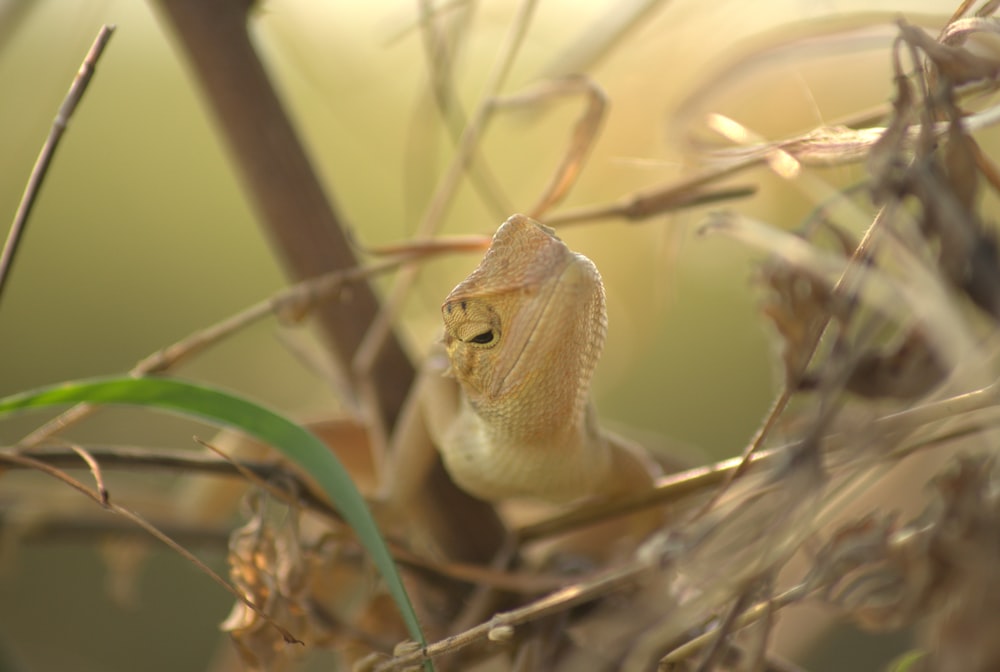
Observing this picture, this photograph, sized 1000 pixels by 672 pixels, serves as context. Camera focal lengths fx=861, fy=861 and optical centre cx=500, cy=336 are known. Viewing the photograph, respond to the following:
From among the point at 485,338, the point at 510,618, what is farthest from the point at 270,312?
the point at 510,618

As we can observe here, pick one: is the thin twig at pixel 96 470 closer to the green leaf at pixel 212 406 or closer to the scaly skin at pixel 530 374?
the green leaf at pixel 212 406

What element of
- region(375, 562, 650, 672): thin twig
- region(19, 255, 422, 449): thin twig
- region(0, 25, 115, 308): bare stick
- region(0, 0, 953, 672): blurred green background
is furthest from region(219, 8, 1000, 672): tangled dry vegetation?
region(0, 25, 115, 308): bare stick

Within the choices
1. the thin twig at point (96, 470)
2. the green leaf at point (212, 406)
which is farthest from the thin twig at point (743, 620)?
the thin twig at point (96, 470)

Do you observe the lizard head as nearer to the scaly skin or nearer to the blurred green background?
the scaly skin

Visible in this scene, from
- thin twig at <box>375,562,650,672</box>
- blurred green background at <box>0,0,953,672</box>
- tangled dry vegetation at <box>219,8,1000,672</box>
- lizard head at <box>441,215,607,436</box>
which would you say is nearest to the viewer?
tangled dry vegetation at <box>219,8,1000,672</box>

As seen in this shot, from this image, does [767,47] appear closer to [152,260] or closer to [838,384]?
[838,384]

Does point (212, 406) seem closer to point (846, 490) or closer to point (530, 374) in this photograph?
point (530, 374)
